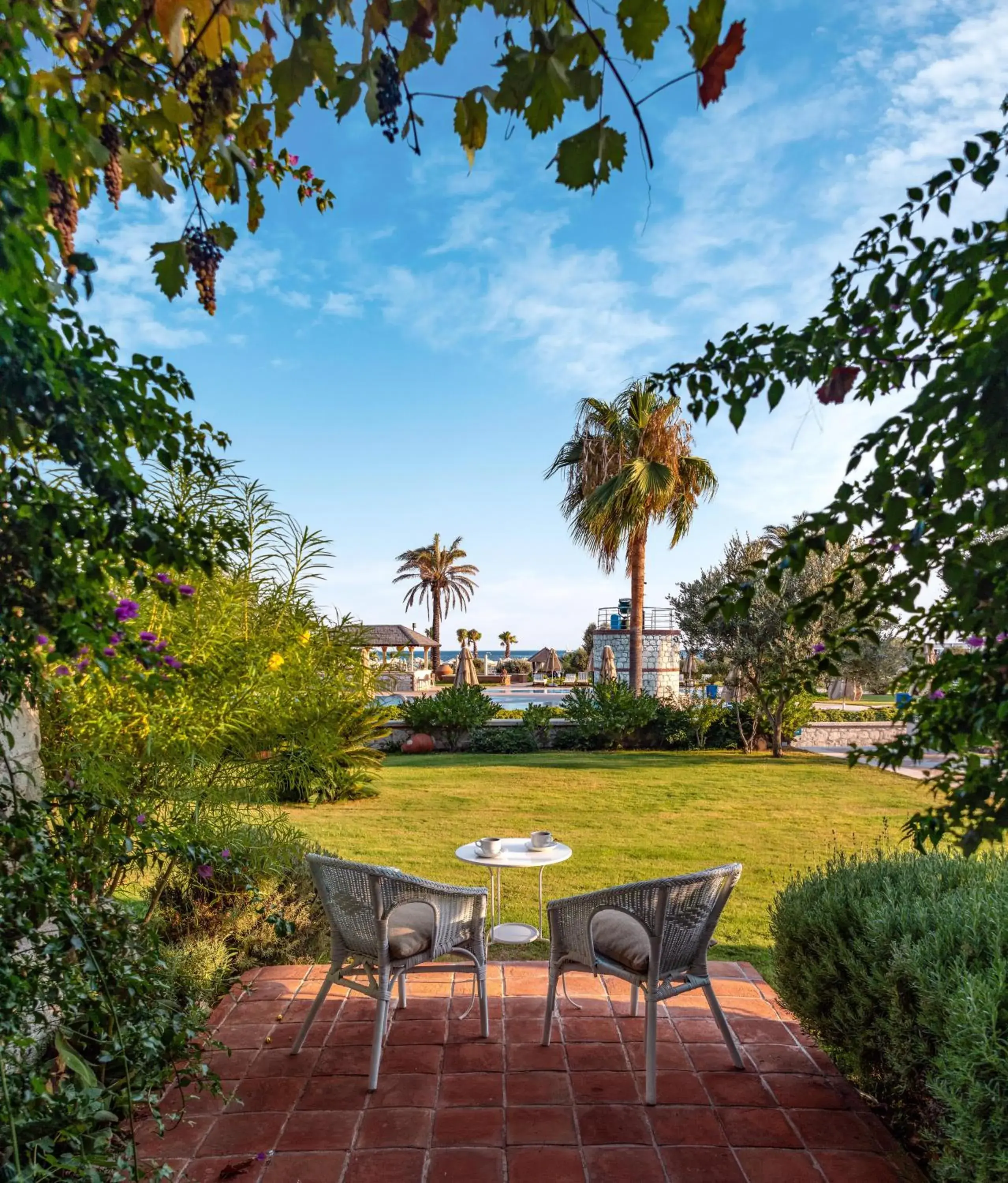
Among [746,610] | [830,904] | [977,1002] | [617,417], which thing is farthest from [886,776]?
[746,610]

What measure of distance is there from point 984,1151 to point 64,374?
3.05 m

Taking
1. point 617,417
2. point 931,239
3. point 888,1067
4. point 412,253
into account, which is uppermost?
point 617,417

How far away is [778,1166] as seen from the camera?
9.11 feet

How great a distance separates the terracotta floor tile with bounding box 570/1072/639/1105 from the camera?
10.5 ft

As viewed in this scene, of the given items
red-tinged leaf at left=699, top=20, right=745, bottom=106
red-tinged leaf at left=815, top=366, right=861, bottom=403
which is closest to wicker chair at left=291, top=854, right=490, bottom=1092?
red-tinged leaf at left=815, top=366, right=861, bottom=403

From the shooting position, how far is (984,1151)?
2152 millimetres

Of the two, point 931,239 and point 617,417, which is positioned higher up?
point 617,417

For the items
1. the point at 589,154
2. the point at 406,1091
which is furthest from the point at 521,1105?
the point at 589,154

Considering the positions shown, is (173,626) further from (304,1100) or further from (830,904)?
(830,904)

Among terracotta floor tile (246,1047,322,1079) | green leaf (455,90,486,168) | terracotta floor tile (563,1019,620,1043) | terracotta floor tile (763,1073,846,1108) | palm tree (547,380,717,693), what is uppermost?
palm tree (547,380,717,693)

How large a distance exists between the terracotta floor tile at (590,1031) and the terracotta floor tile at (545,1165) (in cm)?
84

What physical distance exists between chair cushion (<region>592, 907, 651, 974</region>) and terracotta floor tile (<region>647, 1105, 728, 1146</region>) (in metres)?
0.52

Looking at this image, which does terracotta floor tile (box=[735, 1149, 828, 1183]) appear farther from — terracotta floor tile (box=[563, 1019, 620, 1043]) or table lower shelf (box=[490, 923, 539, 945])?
table lower shelf (box=[490, 923, 539, 945])

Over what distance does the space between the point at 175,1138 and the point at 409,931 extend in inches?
47.6
